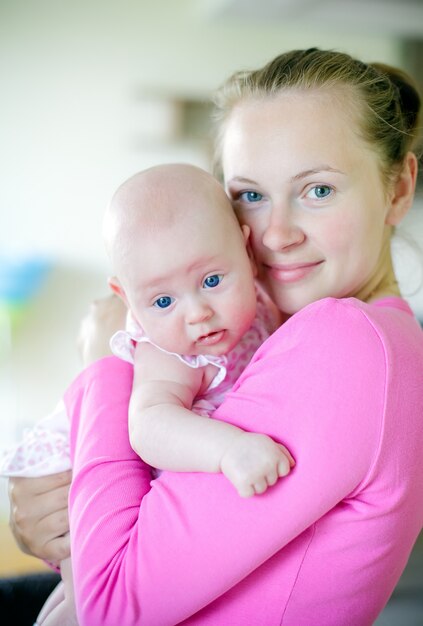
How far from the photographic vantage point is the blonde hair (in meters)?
1.27

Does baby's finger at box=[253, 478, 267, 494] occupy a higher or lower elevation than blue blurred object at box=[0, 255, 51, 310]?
higher

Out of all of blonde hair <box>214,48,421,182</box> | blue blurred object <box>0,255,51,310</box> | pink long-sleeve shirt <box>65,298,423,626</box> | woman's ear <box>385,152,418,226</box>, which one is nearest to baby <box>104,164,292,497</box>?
pink long-sleeve shirt <box>65,298,423,626</box>

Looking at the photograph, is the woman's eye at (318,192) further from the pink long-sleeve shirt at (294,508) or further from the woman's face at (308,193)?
the pink long-sleeve shirt at (294,508)

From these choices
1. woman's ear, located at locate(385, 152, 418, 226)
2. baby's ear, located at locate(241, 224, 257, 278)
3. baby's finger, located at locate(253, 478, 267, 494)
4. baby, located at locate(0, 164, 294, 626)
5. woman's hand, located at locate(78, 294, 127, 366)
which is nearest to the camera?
baby's finger, located at locate(253, 478, 267, 494)

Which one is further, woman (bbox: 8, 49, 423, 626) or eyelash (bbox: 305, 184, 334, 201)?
eyelash (bbox: 305, 184, 334, 201)

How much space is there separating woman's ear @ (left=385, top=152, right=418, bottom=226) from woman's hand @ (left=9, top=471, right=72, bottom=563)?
2.39 ft

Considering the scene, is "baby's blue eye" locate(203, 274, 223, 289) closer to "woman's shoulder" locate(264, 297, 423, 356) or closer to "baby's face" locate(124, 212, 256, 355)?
"baby's face" locate(124, 212, 256, 355)

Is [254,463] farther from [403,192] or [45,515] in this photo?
[403,192]

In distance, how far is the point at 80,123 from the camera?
189 inches

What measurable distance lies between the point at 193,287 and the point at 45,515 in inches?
19.9

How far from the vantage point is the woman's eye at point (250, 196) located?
127cm

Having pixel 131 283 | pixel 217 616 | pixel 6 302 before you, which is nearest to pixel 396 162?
pixel 131 283

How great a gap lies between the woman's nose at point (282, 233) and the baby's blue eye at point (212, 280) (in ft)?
0.35

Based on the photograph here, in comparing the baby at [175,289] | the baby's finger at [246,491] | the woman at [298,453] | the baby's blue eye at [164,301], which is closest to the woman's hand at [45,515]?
the woman at [298,453]
